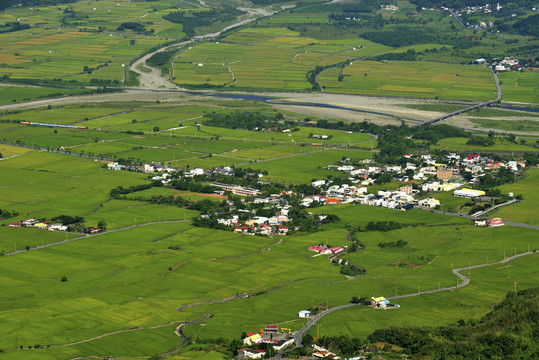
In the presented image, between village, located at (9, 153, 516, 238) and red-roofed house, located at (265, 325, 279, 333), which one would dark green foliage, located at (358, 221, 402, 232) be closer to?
village, located at (9, 153, 516, 238)

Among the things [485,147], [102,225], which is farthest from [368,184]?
[102,225]

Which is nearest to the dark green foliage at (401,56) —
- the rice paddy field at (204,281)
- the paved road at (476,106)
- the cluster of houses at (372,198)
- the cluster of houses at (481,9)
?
the paved road at (476,106)

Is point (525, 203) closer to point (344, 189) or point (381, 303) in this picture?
point (344, 189)

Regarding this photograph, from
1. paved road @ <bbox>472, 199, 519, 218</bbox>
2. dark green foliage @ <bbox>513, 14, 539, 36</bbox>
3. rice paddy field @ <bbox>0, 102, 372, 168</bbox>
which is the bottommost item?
rice paddy field @ <bbox>0, 102, 372, 168</bbox>

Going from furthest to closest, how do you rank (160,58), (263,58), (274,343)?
(263,58), (160,58), (274,343)

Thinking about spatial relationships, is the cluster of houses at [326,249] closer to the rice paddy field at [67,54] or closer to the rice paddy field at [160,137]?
the rice paddy field at [160,137]

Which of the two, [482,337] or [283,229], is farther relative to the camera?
[283,229]

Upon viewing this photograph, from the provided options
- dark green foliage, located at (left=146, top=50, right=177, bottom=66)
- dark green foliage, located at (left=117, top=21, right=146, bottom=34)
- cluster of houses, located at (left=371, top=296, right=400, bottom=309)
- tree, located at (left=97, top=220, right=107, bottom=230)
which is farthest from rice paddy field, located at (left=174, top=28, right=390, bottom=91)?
cluster of houses, located at (left=371, top=296, right=400, bottom=309)
